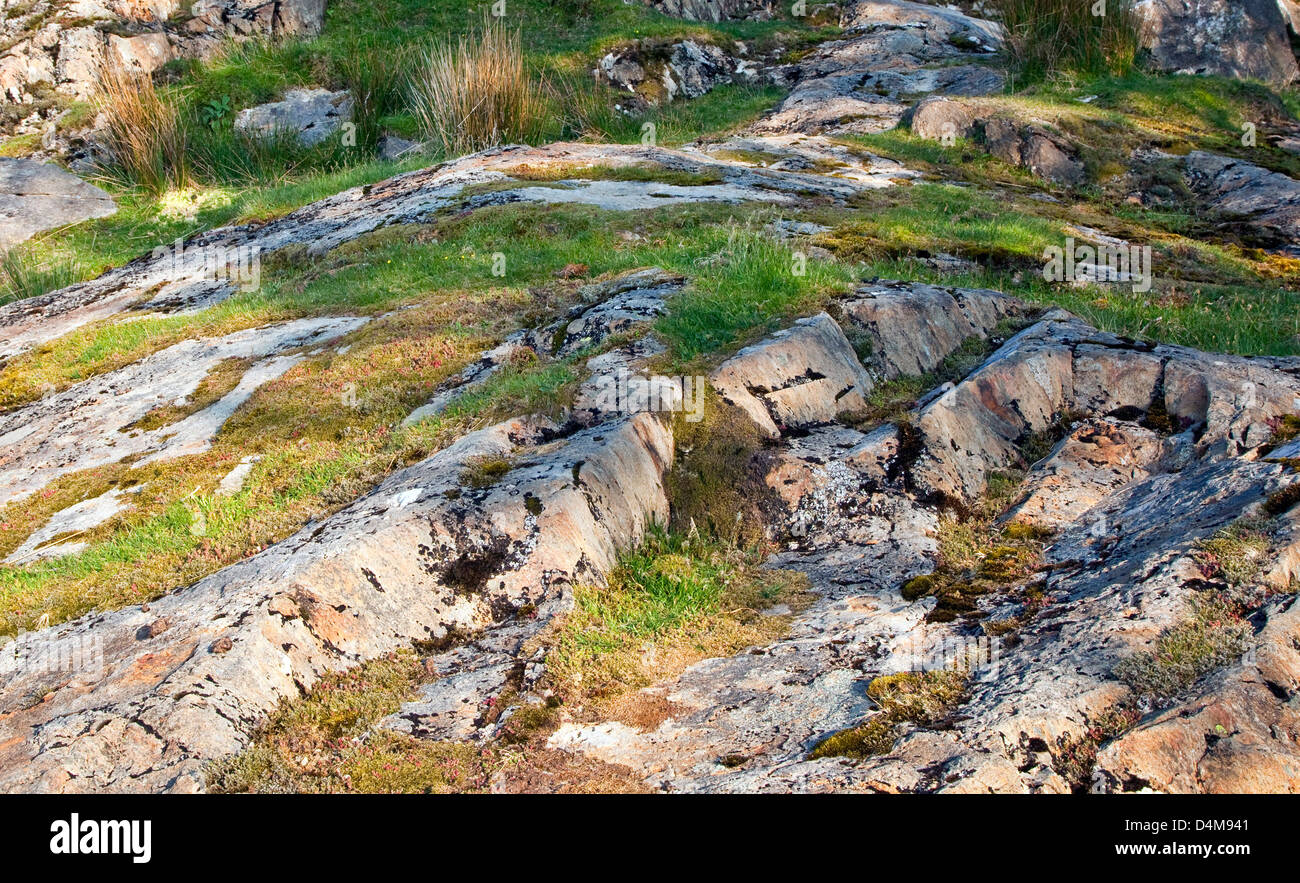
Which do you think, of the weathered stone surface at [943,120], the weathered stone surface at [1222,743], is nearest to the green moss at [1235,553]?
the weathered stone surface at [1222,743]

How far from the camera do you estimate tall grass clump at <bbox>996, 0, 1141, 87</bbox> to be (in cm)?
1673

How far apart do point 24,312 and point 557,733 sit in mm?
10466

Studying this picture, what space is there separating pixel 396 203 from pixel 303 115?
7162 millimetres

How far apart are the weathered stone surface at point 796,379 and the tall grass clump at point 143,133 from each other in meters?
12.9

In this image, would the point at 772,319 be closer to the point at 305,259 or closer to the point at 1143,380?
the point at 1143,380

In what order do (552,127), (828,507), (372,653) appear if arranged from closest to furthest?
(372,653) < (828,507) < (552,127)

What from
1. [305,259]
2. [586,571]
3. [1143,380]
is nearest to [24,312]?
[305,259]

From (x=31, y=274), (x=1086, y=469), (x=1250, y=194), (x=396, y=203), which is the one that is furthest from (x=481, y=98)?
(x=1086, y=469)

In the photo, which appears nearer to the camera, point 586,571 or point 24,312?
point 586,571

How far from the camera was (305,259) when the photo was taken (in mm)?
10828

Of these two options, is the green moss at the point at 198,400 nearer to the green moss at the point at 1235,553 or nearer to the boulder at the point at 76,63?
the green moss at the point at 1235,553

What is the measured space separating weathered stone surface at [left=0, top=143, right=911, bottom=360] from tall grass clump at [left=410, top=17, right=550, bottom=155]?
134cm

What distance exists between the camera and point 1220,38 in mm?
18984
